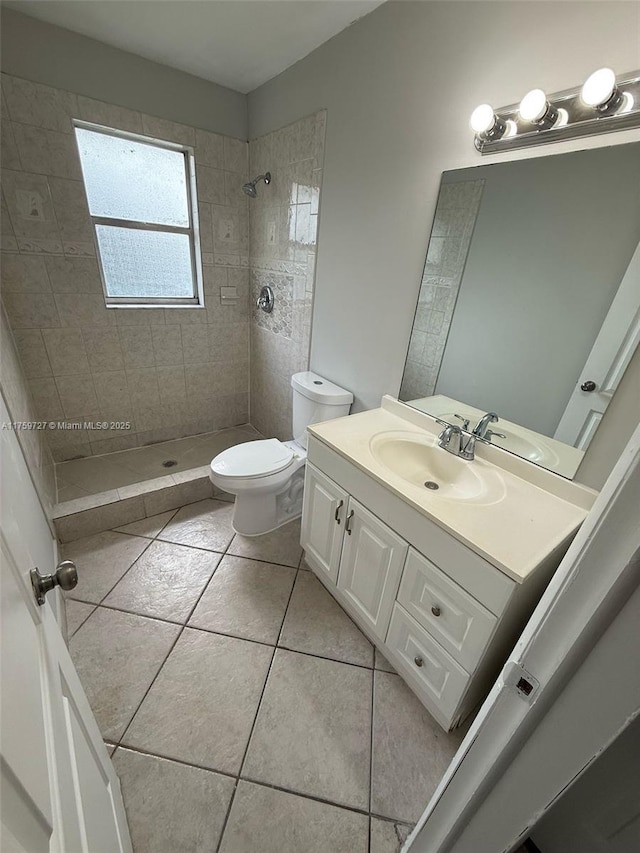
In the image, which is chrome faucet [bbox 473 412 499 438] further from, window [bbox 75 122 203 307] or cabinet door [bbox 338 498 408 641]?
window [bbox 75 122 203 307]

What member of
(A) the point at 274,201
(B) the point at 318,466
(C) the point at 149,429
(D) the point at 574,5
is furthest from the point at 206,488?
(D) the point at 574,5

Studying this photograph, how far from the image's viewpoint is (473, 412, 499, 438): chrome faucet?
1.27m

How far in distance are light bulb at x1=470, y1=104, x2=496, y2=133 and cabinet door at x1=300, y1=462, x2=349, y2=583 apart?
1.29m

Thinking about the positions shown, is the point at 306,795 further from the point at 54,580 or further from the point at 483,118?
the point at 483,118

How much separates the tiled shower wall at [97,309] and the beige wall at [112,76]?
0.05m

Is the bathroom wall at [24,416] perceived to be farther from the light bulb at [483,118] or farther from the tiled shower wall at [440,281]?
the light bulb at [483,118]

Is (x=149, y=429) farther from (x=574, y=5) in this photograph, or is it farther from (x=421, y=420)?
(x=574, y=5)

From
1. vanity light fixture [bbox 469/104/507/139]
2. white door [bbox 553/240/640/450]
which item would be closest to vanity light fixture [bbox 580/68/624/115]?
vanity light fixture [bbox 469/104/507/139]

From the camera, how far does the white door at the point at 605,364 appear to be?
937mm

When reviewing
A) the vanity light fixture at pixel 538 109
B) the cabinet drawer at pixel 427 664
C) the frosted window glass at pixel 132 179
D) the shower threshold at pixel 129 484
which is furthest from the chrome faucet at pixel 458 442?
the frosted window glass at pixel 132 179

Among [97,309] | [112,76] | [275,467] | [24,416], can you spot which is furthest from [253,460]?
[112,76]

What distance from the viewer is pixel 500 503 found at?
1068mm

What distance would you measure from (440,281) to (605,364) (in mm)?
631

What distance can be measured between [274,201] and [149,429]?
1.78m
